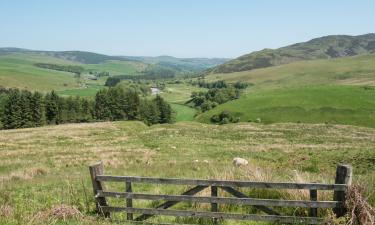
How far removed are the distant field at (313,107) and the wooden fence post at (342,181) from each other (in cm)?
10582

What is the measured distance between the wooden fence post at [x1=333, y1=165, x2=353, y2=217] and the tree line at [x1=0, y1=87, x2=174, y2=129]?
117 meters

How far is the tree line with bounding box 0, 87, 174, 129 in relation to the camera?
116812 mm

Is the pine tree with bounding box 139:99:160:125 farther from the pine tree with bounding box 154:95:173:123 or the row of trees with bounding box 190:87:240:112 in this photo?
the row of trees with bounding box 190:87:240:112

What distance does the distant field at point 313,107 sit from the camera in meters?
116

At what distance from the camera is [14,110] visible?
116 m

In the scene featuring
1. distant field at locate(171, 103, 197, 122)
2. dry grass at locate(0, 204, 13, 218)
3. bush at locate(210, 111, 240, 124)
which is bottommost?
distant field at locate(171, 103, 197, 122)

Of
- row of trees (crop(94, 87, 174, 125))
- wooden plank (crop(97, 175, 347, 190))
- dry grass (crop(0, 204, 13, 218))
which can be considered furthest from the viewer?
row of trees (crop(94, 87, 174, 125))

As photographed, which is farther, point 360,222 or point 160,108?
point 160,108

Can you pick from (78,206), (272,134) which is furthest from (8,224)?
(272,134)

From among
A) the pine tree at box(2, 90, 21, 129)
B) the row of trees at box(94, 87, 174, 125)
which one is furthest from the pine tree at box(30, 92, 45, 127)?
the row of trees at box(94, 87, 174, 125)

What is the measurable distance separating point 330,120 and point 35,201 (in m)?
113

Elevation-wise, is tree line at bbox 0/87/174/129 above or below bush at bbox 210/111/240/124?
above

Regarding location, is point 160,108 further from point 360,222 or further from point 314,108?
→ point 360,222

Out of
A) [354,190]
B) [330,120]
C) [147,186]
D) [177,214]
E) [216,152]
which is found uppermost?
[354,190]
